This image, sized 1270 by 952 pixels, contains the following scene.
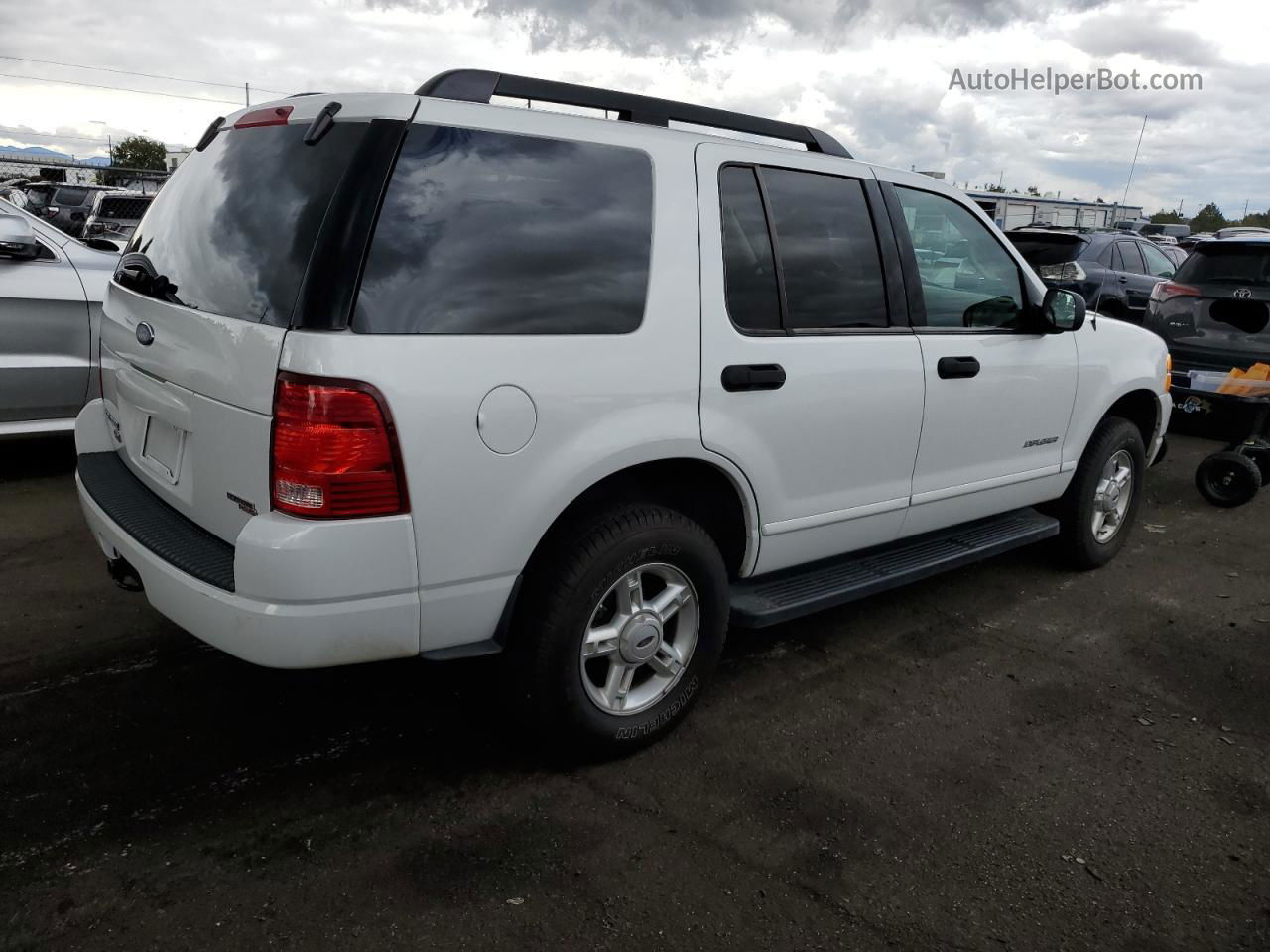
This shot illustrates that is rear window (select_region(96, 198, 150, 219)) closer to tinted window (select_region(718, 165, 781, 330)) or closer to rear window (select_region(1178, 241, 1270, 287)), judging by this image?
rear window (select_region(1178, 241, 1270, 287))

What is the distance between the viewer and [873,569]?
146 inches

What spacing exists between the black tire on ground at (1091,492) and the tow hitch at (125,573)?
404 centimetres

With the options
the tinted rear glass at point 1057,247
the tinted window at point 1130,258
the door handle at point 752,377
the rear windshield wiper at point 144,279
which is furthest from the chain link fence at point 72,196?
the door handle at point 752,377

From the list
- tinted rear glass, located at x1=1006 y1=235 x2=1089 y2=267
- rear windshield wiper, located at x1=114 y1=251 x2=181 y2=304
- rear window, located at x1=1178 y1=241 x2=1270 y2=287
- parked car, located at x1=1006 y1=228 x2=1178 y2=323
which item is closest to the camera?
rear windshield wiper, located at x1=114 y1=251 x2=181 y2=304

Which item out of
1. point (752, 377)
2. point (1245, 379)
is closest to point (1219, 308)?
point (1245, 379)

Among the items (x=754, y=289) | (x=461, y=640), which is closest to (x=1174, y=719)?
(x=754, y=289)

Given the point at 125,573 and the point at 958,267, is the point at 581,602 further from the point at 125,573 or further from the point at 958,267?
the point at 958,267

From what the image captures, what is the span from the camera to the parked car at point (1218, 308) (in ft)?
23.7

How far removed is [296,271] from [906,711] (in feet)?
8.16

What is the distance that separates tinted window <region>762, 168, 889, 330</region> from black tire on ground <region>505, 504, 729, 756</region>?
2.83 feet

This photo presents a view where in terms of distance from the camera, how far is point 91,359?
574 cm

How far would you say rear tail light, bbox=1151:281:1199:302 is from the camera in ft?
25.0

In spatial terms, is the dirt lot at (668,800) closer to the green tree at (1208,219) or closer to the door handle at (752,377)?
the door handle at (752,377)

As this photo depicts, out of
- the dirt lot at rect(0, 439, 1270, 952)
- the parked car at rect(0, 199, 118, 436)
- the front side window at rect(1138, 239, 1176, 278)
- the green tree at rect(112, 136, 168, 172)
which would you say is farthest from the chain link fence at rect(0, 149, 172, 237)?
the green tree at rect(112, 136, 168, 172)
